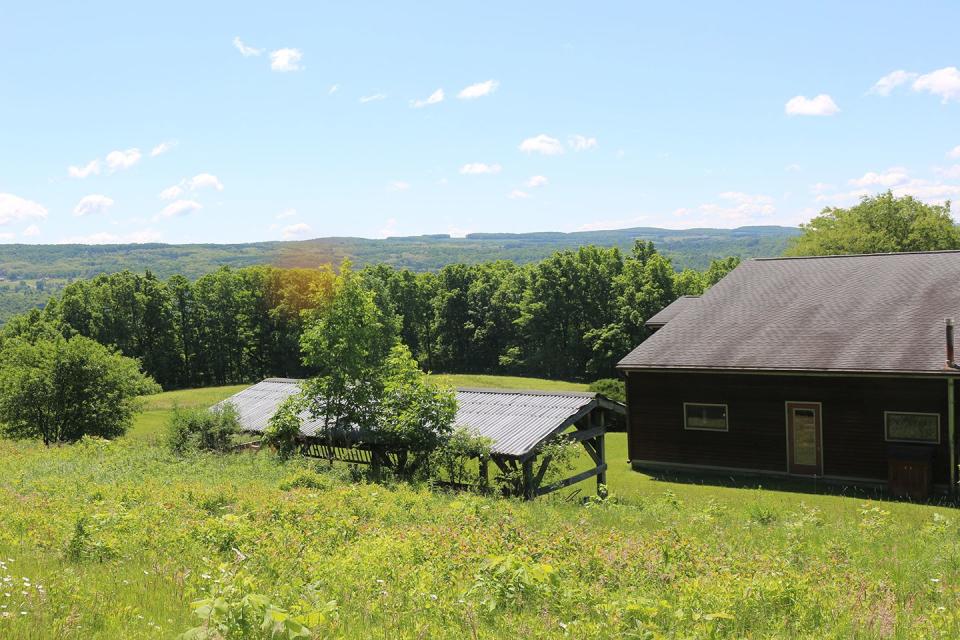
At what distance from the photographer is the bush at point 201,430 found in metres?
21.4

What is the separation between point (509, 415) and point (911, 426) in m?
11.7

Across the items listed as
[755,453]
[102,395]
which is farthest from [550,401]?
[102,395]

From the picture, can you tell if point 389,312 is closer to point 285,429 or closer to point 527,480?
point 285,429

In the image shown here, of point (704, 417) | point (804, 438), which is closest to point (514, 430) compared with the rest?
point (704, 417)

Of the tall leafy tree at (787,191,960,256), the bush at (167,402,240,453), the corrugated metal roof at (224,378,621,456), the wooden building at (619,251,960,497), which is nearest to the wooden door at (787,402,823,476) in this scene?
the wooden building at (619,251,960,497)

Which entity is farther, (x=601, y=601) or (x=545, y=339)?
(x=545, y=339)

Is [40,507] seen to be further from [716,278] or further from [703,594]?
[716,278]

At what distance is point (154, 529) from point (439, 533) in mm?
3641

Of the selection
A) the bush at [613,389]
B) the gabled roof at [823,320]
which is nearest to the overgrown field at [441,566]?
the gabled roof at [823,320]

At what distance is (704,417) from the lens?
25.7 metres

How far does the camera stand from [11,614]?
5.76 metres

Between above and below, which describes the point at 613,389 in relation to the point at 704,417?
below

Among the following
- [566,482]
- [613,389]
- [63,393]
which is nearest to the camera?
[566,482]

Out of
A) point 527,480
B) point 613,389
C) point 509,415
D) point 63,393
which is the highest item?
point 509,415
